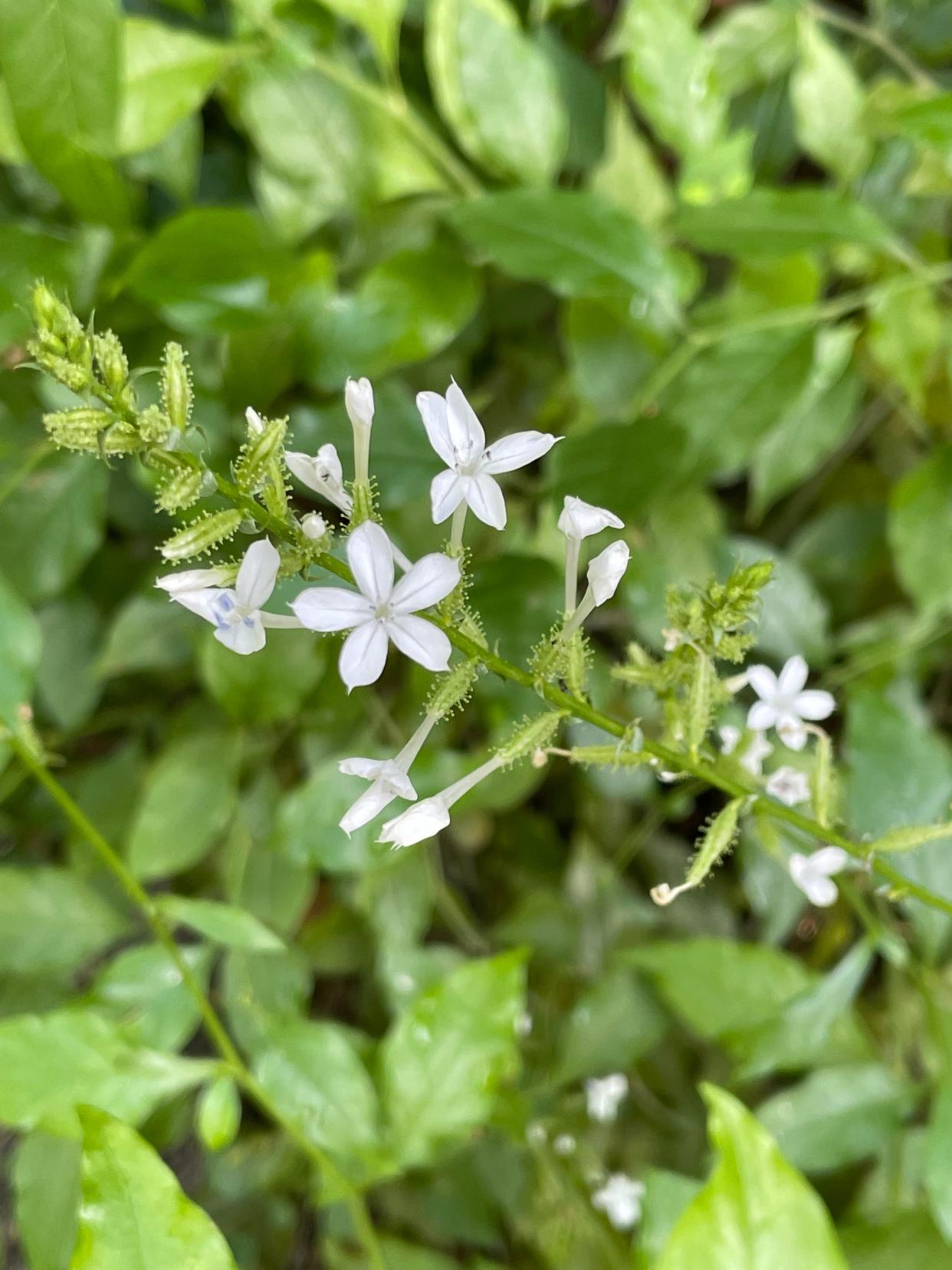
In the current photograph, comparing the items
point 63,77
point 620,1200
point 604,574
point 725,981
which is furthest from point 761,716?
point 620,1200

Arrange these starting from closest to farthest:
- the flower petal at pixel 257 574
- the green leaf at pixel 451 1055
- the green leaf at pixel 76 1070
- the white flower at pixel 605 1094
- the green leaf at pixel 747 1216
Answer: the flower petal at pixel 257 574, the green leaf at pixel 747 1216, the green leaf at pixel 76 1070, the green leaf at pixel 451 1055, the white flower at pixel 605 1094

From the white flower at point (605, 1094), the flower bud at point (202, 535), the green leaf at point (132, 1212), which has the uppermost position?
the flower bud at point (202, 535)

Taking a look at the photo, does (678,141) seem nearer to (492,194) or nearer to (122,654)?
(492,194)

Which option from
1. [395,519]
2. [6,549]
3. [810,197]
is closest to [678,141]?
[810,197]

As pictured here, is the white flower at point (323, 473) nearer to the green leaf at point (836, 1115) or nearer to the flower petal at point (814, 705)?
the flower petal at point (814, 705)

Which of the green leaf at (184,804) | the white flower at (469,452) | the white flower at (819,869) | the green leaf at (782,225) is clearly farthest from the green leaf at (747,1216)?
the green leaf at (782,225)

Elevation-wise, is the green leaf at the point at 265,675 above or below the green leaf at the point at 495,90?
below

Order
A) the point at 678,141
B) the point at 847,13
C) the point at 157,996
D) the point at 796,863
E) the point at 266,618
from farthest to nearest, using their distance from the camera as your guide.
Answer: the point at 847,13, the point at 678,141, the point at 157,996, the point at 796,863, the point at 266,618

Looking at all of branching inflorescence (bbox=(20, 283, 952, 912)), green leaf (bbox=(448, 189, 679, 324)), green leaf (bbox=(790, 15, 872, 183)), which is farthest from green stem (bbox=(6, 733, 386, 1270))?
green leaf (bbox=(790, 15, 872, 183))
